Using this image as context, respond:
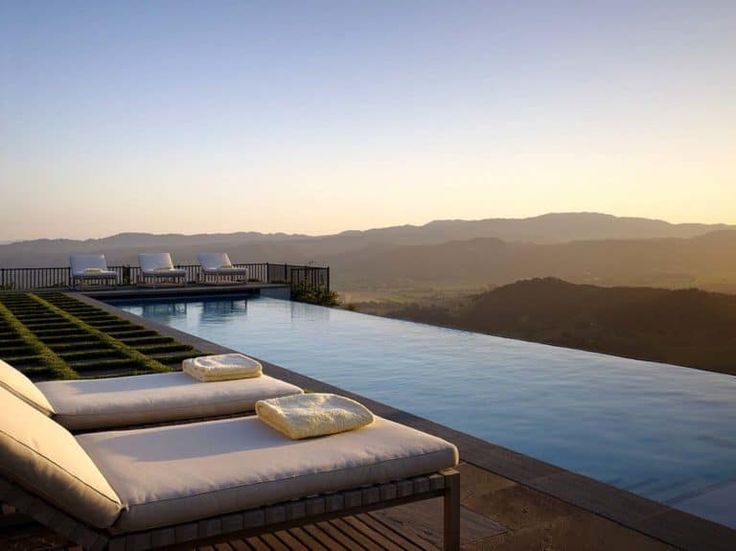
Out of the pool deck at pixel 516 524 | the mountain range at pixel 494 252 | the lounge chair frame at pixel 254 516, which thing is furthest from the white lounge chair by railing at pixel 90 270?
the lounge chair frame at pixel 254 516

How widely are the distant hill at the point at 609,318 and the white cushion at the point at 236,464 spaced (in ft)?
22.1

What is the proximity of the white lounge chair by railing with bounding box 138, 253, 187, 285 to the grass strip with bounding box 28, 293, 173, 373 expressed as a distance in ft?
17.3

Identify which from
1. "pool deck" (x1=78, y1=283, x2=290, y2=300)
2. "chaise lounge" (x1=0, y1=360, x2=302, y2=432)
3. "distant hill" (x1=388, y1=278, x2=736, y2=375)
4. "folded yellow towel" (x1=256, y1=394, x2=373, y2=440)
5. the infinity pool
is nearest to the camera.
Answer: "folded yellow towel" (x1=256, y1=394, x2=373, y2=440)

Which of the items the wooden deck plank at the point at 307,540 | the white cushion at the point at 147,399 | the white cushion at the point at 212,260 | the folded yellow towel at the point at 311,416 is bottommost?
the wooden deck plank at the point at 307,540

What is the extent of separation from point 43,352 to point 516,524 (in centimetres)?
578

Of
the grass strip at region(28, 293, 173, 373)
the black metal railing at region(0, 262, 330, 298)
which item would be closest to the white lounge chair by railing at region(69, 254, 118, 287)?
the black metal railing at region(0, 262, 330, 298)

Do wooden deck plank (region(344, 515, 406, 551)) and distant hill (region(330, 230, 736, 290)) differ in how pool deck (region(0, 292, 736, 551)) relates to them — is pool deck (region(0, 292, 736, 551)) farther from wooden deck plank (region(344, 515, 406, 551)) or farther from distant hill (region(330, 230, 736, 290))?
distant hill (region(330, 230, 736, 290))

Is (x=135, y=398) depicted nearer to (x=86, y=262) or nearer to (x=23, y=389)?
(x=23, y=389)

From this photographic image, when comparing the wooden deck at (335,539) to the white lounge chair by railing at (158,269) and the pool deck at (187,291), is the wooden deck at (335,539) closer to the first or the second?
the pool deck at (187,291)

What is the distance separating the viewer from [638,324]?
15.0 metres

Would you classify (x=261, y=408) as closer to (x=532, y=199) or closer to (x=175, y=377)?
(x=175, y=377)

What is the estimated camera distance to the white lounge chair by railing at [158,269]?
1691cm

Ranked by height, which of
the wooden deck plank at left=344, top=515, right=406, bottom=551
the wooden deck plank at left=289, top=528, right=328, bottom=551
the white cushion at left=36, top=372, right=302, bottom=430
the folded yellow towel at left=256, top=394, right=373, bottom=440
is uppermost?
the folded yellow towel at left=256, top=394, right=373, bottom=440

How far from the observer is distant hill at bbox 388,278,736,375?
10.1 metres
